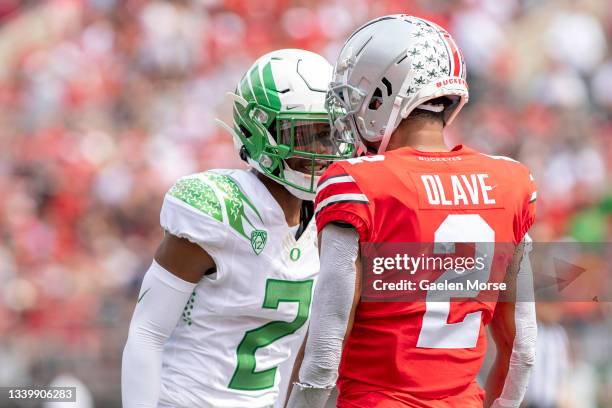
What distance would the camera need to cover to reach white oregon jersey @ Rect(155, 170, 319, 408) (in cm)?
316

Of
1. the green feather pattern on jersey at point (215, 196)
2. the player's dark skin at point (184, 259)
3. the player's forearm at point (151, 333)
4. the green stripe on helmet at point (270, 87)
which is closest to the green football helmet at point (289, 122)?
the green stripe on helmet at point (270, 87)

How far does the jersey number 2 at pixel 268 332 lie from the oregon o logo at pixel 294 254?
0.07m

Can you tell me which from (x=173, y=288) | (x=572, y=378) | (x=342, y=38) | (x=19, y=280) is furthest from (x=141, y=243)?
(x=173, y=288)

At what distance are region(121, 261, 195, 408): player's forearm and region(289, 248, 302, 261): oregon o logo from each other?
32cm

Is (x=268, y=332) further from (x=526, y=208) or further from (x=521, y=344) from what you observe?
(x=526, y=208)

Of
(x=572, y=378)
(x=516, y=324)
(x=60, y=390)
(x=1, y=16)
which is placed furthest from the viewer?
(x=1, y=16)

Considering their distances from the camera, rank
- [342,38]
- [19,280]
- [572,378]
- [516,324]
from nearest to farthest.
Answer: [516,324] < [572,378] < [19,280] < [342,38]

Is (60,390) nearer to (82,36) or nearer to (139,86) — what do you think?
(139,86)

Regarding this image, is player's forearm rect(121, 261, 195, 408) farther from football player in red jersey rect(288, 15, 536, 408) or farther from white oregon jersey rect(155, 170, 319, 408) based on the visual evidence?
football player in red jersey rect(288, 15, 536, 408)

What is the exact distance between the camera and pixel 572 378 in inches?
265

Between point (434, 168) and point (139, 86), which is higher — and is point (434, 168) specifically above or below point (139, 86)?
above

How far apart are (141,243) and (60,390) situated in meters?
3.45

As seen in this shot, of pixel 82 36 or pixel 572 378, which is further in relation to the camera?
pixel 82 36

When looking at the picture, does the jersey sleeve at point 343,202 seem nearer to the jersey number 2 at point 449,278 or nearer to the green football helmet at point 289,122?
the jersey number 2 at point 449,278
